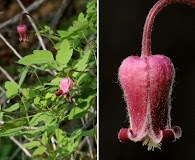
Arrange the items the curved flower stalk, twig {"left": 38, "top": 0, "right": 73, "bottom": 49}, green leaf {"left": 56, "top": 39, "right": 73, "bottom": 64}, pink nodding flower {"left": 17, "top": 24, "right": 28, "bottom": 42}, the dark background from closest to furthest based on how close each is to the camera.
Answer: the curved flower stalk
the dark background
green leaf {"left": 56, "top": 39, "right": 73, "bottom": 64}
pink nodding flower {"left": 17, "top": 24, "right": 28, "bottom": 42}
twig {"left": 38, "top": 0, "right": 73, "bottom": 49}

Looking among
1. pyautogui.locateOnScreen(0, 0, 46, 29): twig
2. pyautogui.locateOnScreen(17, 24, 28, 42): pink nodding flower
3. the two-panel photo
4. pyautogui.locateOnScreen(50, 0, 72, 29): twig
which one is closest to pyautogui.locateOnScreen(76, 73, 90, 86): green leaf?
the two-panel photo

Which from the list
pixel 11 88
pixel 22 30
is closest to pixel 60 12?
pixel 22 30

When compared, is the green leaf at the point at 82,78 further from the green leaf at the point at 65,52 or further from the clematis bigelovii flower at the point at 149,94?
the clematis bigelovii flower at the point at 149,94

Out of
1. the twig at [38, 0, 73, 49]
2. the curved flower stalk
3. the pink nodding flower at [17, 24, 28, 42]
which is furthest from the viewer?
the twig at [38, 0, 73, 49]

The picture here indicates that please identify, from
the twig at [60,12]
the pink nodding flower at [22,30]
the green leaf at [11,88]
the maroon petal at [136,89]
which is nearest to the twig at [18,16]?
the twig at [60,12]

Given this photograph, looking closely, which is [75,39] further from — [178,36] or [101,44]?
[178,36]

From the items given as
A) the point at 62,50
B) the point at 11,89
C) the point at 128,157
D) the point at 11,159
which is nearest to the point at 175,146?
the point at 128,157

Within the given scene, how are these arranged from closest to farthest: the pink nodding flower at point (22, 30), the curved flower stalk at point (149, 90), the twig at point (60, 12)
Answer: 1. the curved flower stalk at point (149, 90)
2. the pink nodding flower at point (22, 30)
3. the twig at point (60, 12)

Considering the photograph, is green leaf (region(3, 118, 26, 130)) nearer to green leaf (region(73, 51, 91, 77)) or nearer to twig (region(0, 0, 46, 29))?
green leaf (region(73, 51, 91, 77))
